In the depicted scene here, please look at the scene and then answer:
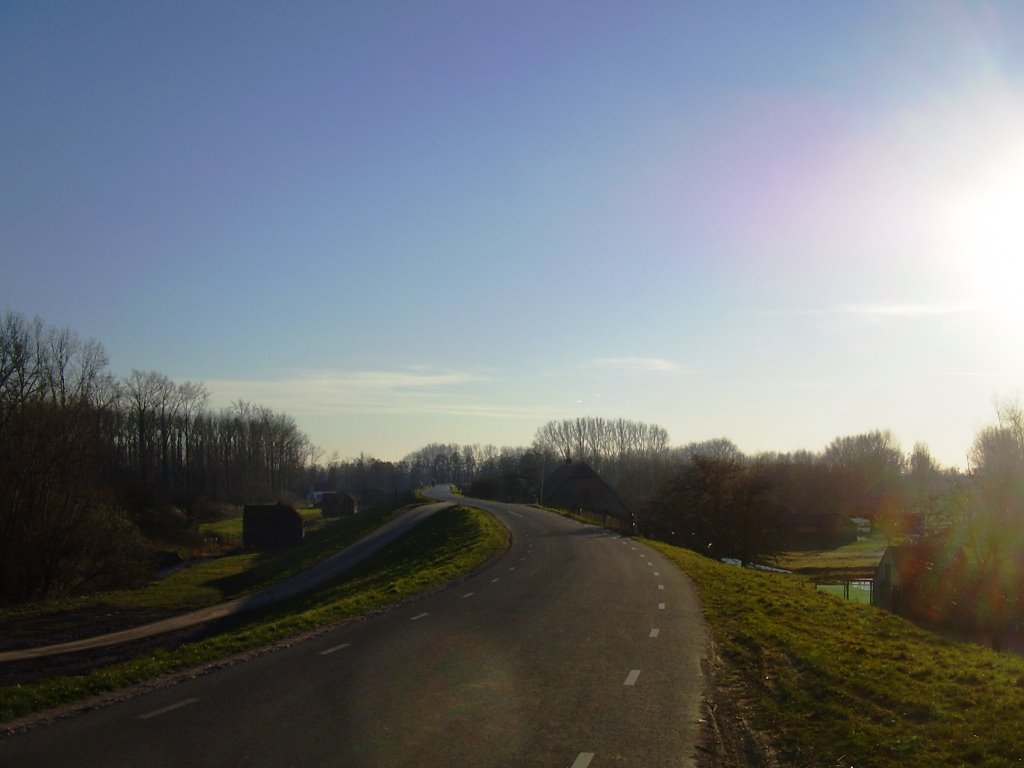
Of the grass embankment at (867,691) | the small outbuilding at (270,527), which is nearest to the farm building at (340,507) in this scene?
the small outbuilding at (270,527)

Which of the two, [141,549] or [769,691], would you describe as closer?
[769,691]

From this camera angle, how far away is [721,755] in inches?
308

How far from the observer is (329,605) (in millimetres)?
22000

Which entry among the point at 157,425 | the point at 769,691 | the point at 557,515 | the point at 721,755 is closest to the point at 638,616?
the point at 769,691

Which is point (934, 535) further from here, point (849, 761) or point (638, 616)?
point (849, 761)

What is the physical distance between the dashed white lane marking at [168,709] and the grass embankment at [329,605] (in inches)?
54.6

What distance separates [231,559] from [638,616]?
174 ft

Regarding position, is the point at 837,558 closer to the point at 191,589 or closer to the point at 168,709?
the point at 191,589

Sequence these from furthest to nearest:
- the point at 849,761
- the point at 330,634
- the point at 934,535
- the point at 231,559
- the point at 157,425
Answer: the point at 157,425, the point at 231,559, the point at 934,535, the point at 330,634, the point at 849,761

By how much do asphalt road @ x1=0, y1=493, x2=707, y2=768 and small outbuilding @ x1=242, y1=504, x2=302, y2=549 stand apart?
62.0m

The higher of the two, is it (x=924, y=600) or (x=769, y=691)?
(x=769, y=691)

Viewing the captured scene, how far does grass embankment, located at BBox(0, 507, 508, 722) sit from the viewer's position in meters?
10.5

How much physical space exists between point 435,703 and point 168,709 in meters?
2.79

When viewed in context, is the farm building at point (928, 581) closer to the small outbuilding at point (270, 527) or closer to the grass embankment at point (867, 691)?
the grass embankment at point (867, 691)
